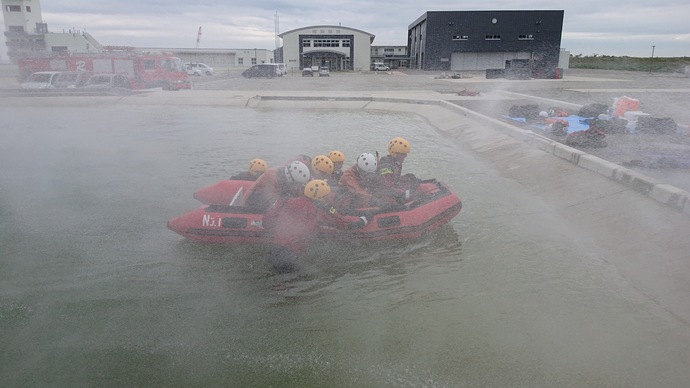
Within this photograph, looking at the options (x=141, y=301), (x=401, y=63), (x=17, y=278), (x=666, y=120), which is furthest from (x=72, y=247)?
(x=401, y=63)

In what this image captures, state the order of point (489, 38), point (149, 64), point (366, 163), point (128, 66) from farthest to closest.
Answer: point (489, 38) < point (149, 64) < point (128, 66) < point (366, 163)

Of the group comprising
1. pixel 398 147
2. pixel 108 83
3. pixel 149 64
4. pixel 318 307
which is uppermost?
pixel 149 64

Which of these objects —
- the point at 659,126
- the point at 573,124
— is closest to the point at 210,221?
the point at 659,126

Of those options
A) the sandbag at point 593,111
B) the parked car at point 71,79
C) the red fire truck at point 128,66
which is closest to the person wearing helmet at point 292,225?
the sandbag at point 593,111

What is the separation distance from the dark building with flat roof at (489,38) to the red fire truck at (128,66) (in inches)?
1228

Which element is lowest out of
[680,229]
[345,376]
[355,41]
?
[345,376]

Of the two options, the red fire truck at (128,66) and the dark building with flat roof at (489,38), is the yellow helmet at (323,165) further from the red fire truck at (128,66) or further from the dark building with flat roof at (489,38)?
the dark building with flat roof at (489,38)

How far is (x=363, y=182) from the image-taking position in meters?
5.93

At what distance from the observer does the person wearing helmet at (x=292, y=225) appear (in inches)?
189

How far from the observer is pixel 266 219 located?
5.01 metres

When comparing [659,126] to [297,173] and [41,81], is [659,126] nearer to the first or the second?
[297,173]

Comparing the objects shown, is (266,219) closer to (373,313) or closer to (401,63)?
(373,313)

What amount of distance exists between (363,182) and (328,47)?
55.4m

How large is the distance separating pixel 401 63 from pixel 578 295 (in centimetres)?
6621
